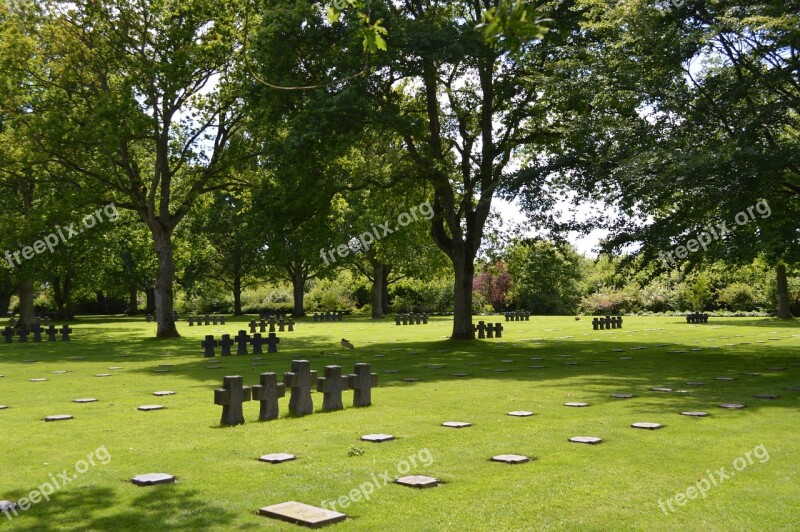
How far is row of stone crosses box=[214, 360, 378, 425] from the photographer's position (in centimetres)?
941

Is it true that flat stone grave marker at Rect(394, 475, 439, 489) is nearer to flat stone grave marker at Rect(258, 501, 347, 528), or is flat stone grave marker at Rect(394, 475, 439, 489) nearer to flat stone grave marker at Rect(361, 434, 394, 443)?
flat stone grave marker at Rect(258, 501, 347, 528)

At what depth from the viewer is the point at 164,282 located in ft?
99.9

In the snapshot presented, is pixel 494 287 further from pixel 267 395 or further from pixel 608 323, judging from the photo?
pixel 267 395

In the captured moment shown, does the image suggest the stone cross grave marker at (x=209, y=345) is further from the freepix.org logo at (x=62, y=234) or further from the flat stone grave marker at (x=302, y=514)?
the flat stone grave marker at (x=302, y=514)

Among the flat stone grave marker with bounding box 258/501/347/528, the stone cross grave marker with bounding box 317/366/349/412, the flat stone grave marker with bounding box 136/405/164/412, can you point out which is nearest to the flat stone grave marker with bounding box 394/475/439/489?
the flat stone grave marker with bounding box 258/501/347/528

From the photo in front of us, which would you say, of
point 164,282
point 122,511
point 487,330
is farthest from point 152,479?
point 164,282

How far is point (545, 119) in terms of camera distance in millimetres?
25844

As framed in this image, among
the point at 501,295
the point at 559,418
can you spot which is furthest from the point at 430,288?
the point at 559,418

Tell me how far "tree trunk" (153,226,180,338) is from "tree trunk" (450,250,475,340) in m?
12.0

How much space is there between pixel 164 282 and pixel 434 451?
2497 centimetres

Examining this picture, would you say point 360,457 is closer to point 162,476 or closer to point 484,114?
point 162,476

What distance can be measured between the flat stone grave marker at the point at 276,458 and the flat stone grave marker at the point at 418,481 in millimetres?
1384

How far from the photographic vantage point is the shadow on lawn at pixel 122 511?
5.22 meters

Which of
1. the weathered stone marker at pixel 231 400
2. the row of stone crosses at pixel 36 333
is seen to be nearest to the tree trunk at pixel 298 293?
the row of stone crosses at pixel 36 333
